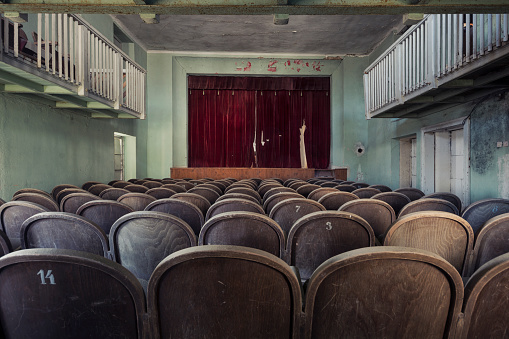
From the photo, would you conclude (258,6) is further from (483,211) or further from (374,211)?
(483,211)

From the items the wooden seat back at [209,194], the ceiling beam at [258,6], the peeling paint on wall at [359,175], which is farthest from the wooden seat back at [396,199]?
the peeling paint on wall at [359,175]

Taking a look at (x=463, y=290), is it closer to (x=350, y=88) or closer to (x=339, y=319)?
(x=339, y=319)

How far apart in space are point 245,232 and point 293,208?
927mm

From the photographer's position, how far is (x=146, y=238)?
2.05m

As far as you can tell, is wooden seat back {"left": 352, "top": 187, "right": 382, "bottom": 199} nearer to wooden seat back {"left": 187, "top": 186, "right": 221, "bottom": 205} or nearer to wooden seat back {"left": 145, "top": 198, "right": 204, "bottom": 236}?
wooden seat back {"left": 187, "top": 186, "right": 221, "bottom": 205}

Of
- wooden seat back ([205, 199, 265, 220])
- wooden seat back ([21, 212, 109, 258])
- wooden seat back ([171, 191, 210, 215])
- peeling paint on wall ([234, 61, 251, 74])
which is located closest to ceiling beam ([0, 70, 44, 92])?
A: wooden seat back ([171, 191, 210, 215])

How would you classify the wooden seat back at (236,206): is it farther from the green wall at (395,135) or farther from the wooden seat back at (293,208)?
the green wall at (395,135)

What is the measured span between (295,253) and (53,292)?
141cm

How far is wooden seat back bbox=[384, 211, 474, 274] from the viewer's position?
6.61 feet

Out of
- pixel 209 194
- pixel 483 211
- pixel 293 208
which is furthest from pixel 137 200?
pixel 483 211

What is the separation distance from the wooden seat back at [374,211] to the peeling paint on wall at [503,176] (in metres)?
3.83

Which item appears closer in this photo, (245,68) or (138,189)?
(138,189)

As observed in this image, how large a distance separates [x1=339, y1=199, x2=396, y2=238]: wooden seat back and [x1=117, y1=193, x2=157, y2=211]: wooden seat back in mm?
2011

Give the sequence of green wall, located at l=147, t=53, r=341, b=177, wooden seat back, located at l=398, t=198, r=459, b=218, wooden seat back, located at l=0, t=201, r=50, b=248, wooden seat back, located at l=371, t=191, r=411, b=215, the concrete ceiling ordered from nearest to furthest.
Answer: wooden seat back, located at l=0, t=201, r=50, b=248
wooden seat back, located at l=398, t=198, r=459, b=218
wooden seat back, located at l=371, t=191, r=411, b=215
the concrete ceiling
green wall, located at l=147, t=53, r=341, b=177
